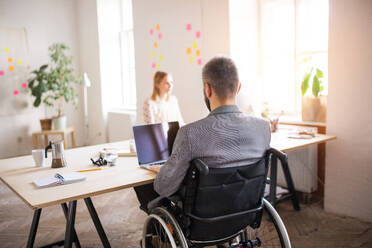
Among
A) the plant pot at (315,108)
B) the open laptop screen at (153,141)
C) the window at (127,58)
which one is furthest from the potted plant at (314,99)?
the window at (127,58)

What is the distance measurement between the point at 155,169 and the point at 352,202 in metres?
1.98

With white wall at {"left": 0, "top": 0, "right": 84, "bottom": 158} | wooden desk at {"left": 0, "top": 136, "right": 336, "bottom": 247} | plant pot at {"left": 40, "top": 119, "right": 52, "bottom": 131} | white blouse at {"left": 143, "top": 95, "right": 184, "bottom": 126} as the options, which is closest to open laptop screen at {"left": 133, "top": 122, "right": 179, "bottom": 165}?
wooden desk at {"left": 0, "top": 136, "right": 336, "bottom": 247}

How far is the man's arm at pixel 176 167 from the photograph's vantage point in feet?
4.97

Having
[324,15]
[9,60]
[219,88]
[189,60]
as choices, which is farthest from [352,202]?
[9,60]

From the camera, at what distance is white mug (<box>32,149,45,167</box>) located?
2266 millimetres

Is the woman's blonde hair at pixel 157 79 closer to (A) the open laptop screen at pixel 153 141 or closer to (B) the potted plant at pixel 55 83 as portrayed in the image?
(A) the open laptop screen at pixel 153 141

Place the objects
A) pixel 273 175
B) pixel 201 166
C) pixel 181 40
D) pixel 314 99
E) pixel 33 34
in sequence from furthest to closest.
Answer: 1. pixel 33 34
2. pixel 181 40
3. pixel 314 99
4. pixel 273 175
5. pixel 201 166

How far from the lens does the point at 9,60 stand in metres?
5.92

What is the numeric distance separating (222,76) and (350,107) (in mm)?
1843

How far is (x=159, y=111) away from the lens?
3646 mm

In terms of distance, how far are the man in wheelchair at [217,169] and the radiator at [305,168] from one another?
1.81 m

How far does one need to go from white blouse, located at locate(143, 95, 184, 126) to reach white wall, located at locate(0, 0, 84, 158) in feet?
11.7

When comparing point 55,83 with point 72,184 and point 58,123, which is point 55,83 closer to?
point 58,123

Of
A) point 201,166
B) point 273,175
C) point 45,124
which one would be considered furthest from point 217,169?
point 45,124
